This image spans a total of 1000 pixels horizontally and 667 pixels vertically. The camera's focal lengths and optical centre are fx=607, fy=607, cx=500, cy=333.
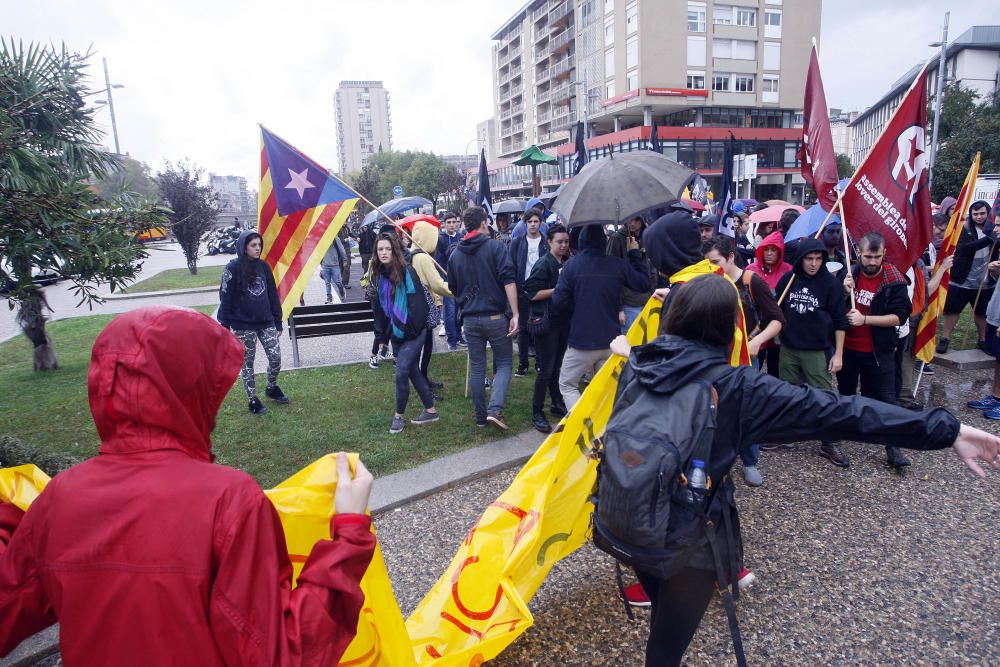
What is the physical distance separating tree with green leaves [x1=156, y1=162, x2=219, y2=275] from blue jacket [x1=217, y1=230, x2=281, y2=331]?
1666 cm

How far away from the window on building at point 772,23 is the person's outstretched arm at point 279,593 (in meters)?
63.9

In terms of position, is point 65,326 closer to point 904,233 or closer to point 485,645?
point 485,645

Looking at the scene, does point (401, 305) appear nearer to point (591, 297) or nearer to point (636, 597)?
point (591, 297)

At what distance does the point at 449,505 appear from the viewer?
169 inches

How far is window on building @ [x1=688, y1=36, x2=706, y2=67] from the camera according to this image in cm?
5247

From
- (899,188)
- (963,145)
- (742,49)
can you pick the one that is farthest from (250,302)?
(742,49)

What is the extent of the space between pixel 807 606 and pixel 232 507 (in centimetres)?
303

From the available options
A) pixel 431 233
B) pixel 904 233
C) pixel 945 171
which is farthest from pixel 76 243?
pixel 945 171

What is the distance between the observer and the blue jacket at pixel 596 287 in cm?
492

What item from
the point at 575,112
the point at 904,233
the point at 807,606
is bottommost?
the point at 807,606

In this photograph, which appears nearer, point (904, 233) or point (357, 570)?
point (357, 570)

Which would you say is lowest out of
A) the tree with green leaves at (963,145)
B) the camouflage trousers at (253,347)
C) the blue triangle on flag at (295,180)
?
the camouflage trousers at (253,347)

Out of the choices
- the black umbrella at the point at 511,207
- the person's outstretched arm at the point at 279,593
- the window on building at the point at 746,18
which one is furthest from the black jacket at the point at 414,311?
the window on building at the point at 746,18

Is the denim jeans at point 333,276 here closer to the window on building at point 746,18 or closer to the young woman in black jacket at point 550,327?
the young woman in black jacket at point 550,327
